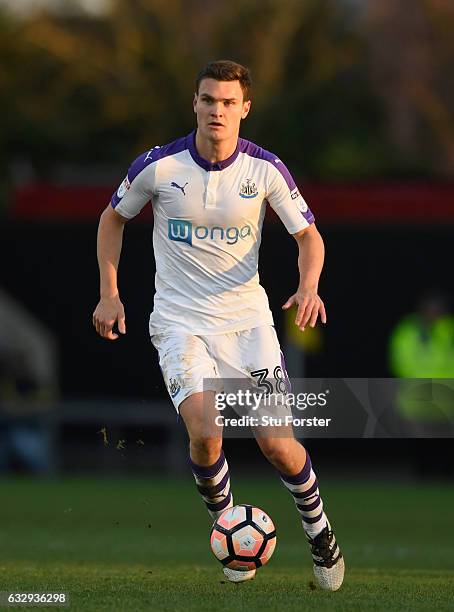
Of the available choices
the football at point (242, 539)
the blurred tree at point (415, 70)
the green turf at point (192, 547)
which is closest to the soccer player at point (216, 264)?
the football at point (242, 539)

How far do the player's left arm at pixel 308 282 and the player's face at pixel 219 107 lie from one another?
719 mm

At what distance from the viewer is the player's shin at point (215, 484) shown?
9312mm

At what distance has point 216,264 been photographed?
919 cm

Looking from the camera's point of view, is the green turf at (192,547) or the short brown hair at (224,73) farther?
the short brown hair at (224,73)

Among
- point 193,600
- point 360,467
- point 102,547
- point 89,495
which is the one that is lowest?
point 360,467

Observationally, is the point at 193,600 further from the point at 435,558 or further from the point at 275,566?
the point at 435,558

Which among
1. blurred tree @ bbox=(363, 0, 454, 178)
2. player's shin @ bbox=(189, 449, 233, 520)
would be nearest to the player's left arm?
player's shin @ bbox=(189, 449, 233, 520)

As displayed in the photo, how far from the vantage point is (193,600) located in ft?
27.8

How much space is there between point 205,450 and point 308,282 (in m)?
1.06

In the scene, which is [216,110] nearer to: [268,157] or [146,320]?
[268,157]

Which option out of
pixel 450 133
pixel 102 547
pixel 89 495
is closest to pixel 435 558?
pixel 102 547

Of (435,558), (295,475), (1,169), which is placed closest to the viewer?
(295,475)

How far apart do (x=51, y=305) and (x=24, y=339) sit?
668 millimetres
